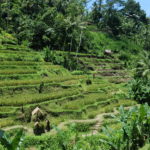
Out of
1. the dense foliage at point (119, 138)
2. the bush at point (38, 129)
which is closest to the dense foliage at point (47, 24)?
the bush at point (38, 129)

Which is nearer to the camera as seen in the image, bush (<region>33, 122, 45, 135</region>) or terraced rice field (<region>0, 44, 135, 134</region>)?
bush (<region>33, 122, 45, 135</region>)

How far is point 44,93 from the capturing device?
72.9ft

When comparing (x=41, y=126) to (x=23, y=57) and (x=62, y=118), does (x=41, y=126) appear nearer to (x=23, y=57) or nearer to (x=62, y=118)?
(x=62, y=118)

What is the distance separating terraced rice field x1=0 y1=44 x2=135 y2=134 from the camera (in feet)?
59.3

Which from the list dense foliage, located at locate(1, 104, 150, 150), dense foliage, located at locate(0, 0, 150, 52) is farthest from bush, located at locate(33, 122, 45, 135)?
dense foliage, located at locate(0, 0, 150, 52)

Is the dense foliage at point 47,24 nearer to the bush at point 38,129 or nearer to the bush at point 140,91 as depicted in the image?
the bush at point 140,91

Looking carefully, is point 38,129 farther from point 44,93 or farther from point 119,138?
point 44,93

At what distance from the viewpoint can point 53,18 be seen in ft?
129

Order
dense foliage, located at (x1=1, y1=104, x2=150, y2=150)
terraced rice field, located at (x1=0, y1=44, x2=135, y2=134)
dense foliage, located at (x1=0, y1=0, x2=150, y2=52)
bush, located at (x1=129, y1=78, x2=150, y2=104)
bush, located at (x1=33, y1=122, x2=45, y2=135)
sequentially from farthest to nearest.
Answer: dense foliage, located at (x1=0, y1=0, x2=150, y2=52) < bush, located at (x1=129, y1=78, x2=150, y2=104) < terraced rice field, located at (x1=0, y1=44, x2=135, y2=134) < bush, located at (x1=33, y1=122, x2=45, y2=135) < dense foliage, located at (x1=1, y1=104, x2=150, y2=150)

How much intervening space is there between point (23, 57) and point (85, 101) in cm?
1065

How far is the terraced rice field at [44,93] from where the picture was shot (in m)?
18.1

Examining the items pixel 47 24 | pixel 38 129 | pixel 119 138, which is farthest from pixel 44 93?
pixel 47 24

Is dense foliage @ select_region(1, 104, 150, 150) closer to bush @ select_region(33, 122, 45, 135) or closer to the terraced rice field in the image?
bush @ select_region(33, 122, 45, 135)

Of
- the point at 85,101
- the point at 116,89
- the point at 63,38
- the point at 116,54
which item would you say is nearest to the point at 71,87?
the point at 85,101
